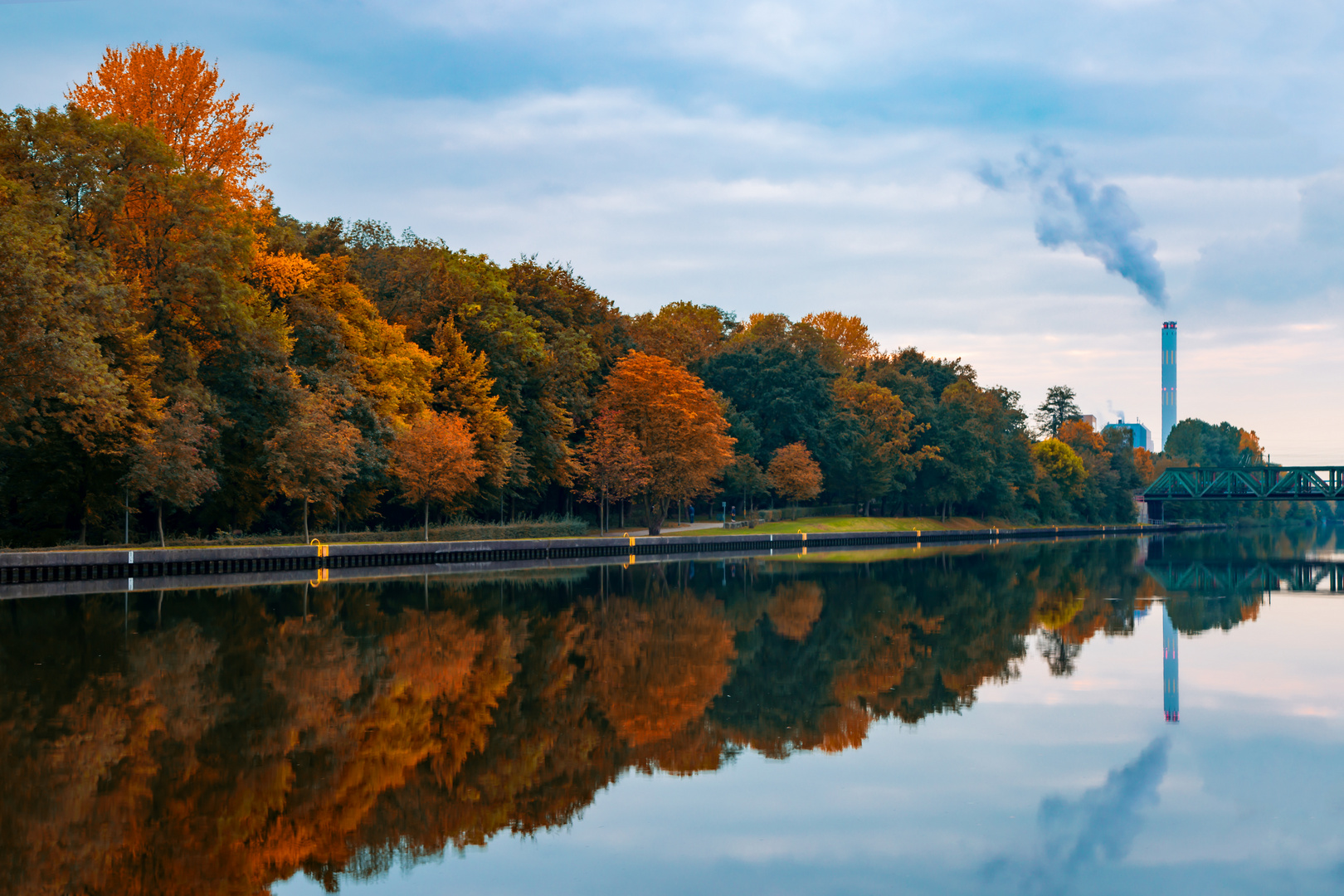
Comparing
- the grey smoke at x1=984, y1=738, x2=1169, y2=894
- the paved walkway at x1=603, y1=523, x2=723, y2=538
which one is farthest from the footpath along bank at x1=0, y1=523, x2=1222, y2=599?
the grey smoke at x1=984, y1=738, x2=1169, y2=894

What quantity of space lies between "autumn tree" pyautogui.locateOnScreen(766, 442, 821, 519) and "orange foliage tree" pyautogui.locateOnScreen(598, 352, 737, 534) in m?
13.8

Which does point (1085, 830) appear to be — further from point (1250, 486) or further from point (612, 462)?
point (1250, 486)

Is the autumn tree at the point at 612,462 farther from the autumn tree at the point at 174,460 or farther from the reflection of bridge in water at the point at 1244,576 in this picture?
the reflection of bridge in water at the point at 1244,576

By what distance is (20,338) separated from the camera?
1345 inches

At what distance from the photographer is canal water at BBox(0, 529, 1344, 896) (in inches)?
395

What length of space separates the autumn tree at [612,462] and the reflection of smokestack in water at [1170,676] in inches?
1663

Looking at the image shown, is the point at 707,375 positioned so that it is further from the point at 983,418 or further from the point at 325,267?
the point at 325,267

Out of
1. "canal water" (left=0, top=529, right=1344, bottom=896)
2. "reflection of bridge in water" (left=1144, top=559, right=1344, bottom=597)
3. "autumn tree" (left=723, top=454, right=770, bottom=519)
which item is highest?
"autumn tree" (left=723, top=454, right=770, bottom=519)

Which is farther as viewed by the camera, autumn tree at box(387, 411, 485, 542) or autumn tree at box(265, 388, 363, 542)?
autumn tree at box(387, 411, 485, 542)

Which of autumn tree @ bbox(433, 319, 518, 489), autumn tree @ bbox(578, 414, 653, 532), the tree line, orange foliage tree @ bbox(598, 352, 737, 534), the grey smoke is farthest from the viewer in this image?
orange foliage tree @ bbox(598, 352, 737, 534)

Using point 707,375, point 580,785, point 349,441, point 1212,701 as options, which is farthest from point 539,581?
point 707,375

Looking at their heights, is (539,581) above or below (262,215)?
below

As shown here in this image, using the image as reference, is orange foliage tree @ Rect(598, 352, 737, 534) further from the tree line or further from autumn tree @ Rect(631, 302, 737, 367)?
autumn tree @ Rect(631, 302, 737, 367)

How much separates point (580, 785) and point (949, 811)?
3.82 metres
